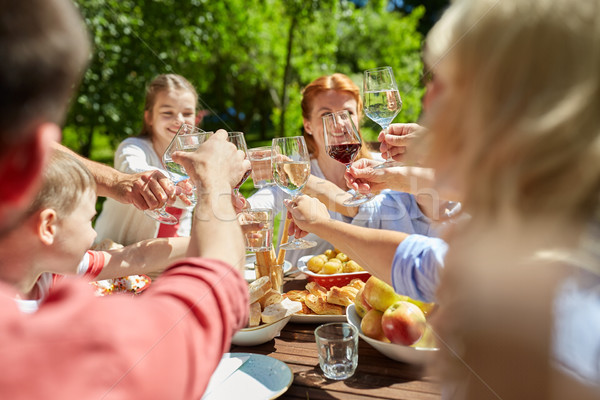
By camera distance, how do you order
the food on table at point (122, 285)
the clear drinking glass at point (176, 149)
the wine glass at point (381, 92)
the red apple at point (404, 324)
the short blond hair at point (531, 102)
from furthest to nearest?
1. the wine glass at point (381, 92)
2. the food on table at point (122, 285)
3. the clear drinking glass at point (176, 149)
4. the red apple at point (404, 324)
5. the short blond hair at point (531, 102)

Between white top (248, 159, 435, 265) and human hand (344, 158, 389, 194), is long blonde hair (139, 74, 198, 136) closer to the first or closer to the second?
white top (248, 159, 435, 265)

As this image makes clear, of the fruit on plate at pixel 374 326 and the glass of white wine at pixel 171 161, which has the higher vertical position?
the glass of white wine at pixel 171 161

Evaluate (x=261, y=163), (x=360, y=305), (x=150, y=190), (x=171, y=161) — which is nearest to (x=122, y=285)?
(x=150, y=190)

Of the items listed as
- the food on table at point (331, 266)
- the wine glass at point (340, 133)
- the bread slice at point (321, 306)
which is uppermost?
the wine glass at point (340, 133)

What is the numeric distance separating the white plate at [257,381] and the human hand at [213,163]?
0.55m

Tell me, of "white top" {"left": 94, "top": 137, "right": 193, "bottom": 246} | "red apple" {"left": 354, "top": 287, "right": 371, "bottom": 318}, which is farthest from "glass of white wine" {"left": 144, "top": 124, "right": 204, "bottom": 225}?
"white top" {"left": 94, "top": 137, "right": 193, "bottom": 246}

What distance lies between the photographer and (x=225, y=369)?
4.48ft

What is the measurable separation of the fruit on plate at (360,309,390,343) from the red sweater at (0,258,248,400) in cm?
73

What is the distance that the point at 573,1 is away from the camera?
→ 0.69m

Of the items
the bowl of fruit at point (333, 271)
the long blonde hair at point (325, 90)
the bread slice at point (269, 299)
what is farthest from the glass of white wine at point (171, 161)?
the long blonde hair at point (325, 90)

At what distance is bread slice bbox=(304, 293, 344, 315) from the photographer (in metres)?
1.68

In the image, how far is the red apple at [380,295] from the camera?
1418 millimetres

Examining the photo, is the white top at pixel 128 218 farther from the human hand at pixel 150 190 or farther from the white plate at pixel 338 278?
the white plate at pixel 338 278

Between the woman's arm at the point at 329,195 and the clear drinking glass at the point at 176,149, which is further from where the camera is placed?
the woman's arm at the point at 329,195
